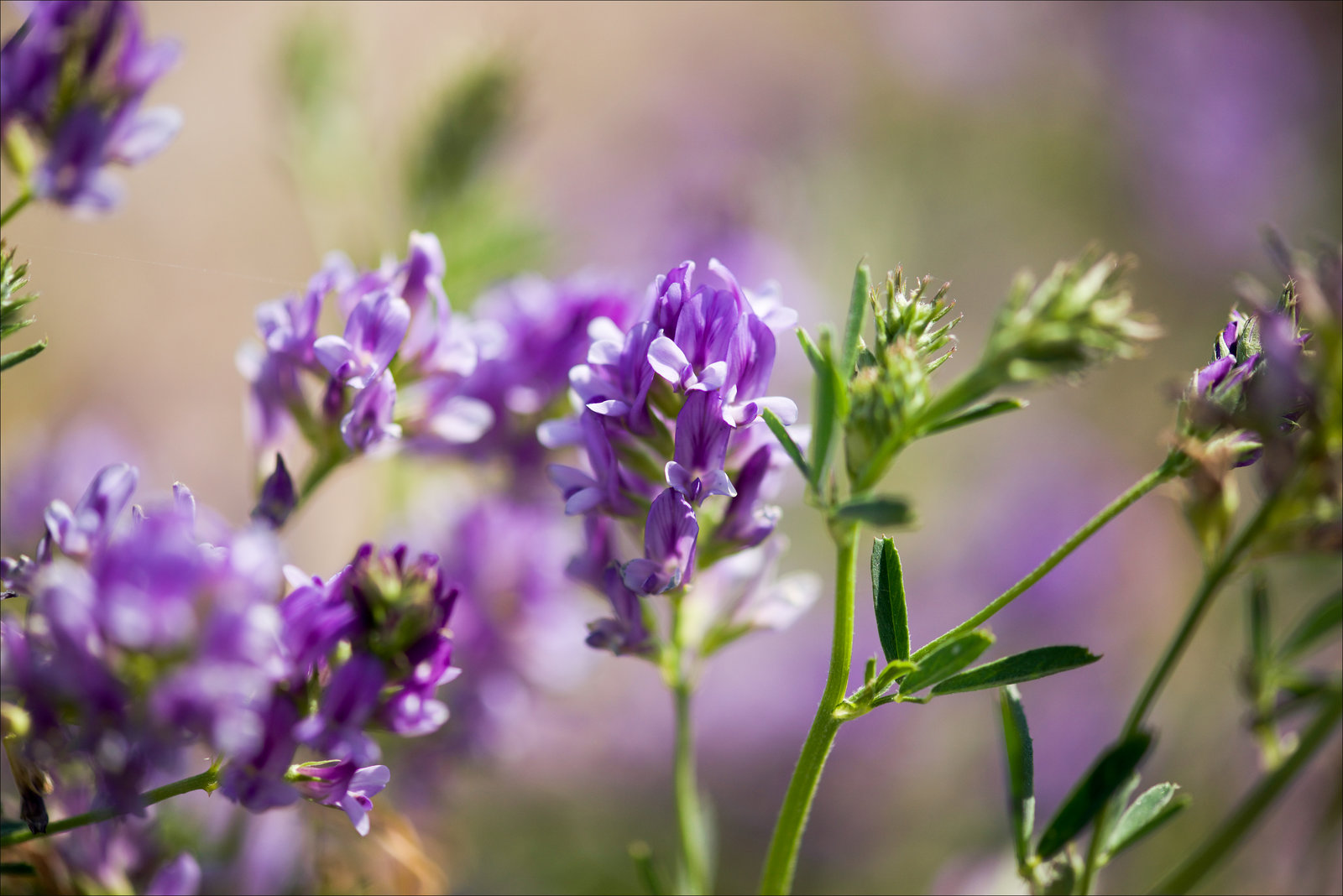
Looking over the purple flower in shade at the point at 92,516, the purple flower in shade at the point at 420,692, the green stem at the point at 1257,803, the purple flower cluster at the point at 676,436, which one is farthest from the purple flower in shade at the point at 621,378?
the green stem at the point at 1257,803

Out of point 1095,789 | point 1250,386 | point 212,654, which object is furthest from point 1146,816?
point 212,654

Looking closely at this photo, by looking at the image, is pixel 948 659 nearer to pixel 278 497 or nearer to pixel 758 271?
pixel 278 497

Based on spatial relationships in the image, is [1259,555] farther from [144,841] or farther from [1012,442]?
[1012,442]

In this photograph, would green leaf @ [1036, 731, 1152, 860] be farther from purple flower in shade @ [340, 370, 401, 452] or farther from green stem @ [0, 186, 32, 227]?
green stem @ [0, 186, 32, 227]

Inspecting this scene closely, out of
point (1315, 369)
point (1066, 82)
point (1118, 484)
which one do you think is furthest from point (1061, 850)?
point (1066, 82)

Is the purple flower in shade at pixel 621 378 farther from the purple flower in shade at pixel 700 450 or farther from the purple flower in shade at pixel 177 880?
the purple flower in shade at pixel 177 880
